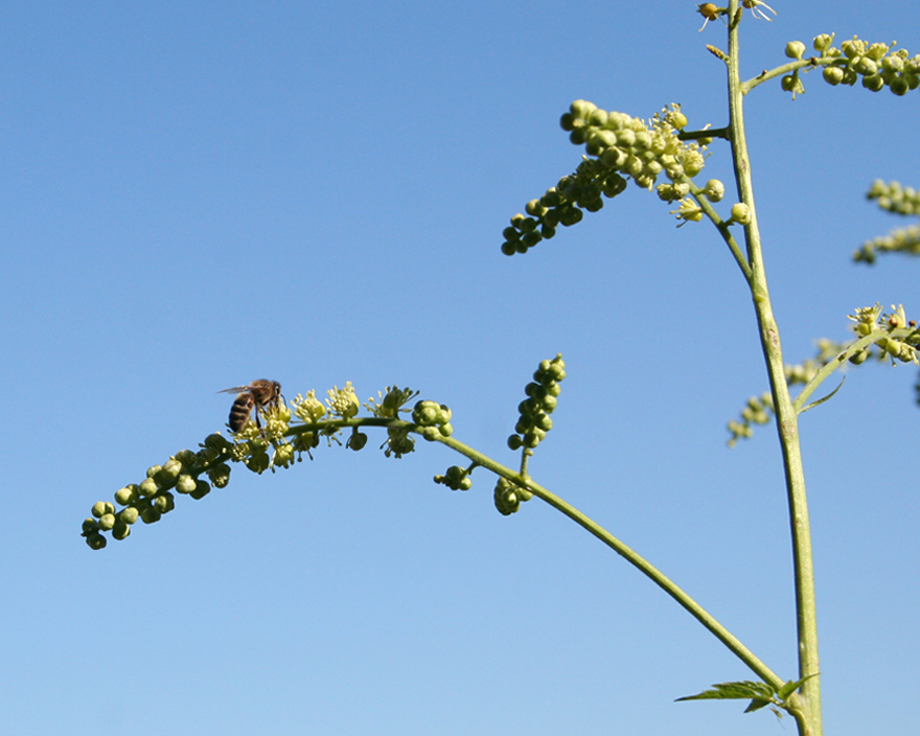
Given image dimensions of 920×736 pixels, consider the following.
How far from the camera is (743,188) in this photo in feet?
12.7

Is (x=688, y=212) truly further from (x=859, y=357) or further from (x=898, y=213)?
(x=898, y=213)

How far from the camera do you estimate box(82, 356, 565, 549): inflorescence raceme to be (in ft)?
13.0

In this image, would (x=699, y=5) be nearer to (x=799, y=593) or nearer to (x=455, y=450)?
(x=455, y=450)

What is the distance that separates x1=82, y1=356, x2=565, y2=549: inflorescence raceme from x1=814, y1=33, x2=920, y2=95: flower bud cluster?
188cm

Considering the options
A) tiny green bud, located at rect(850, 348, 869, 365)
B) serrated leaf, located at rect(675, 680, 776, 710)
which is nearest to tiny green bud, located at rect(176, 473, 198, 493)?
serrated leaf, located at rect(675, 680, 776, 710)

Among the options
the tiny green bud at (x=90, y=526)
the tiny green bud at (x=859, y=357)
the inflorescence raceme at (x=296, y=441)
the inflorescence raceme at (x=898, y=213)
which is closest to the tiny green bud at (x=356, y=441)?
the inflorescence raceme at (x=296, y=441)

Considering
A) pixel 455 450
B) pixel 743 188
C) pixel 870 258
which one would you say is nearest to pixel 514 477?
pixel 455 450

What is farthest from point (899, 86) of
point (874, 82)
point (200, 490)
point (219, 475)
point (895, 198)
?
point (895, 198)

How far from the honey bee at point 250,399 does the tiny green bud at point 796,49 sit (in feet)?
10.2

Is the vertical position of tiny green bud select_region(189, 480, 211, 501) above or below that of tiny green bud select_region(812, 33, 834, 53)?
below

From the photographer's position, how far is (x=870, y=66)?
434 cm

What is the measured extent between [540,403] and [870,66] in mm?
2107

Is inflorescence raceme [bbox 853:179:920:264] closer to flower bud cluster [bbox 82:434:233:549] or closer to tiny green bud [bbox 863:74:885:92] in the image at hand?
tiny green bud [bbox 863:74:885:92]

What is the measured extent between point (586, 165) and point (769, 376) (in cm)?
107
